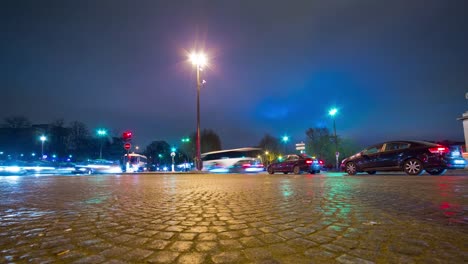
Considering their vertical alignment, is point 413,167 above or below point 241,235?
above

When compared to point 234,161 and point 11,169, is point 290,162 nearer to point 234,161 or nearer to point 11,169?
point 234,161

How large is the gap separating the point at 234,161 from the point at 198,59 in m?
11.1

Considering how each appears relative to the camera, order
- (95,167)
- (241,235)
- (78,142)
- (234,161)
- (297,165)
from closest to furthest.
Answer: (241,235) → (297,165) → (95,167) → (234,161) → (78,142)

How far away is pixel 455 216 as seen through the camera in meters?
3.00

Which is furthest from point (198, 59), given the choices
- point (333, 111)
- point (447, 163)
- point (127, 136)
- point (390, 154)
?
point (447, 163)

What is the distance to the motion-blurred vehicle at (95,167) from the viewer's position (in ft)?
84.1

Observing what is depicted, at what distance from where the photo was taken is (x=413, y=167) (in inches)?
467

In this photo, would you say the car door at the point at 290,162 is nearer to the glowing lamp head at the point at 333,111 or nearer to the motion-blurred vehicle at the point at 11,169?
the glowing lamp head at the point at 333,111

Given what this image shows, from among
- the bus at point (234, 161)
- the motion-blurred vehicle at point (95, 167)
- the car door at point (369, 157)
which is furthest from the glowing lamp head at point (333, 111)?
the motion-blurred vehicle at point (95, 167)

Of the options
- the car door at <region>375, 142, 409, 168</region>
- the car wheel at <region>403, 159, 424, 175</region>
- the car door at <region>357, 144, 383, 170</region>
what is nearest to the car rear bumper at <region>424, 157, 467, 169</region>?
the car wheel at <region>403, 159, 424, 175</region>

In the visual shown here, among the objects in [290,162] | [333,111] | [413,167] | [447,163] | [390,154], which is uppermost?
[333,111]

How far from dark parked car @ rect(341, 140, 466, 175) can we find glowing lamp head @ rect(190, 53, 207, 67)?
16.7 metres

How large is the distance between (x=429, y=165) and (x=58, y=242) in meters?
13.8

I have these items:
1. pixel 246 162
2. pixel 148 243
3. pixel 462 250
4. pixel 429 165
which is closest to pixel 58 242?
pixel 148 243
